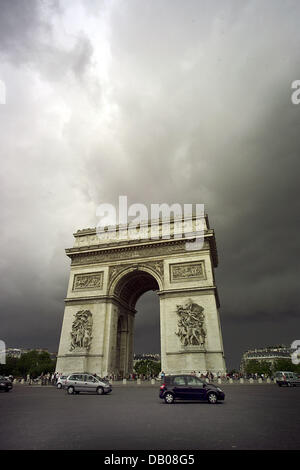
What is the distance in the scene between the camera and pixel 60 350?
90.3 ft

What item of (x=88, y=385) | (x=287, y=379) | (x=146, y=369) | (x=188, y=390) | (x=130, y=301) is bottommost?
(x=188, y=390)

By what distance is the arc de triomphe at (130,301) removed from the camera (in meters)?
24.4

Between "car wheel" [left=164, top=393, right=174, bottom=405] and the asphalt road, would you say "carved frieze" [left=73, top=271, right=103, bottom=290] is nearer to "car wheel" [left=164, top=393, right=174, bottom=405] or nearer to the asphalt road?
"car wheel" [left=164, top=393, right=174, bottom=405]

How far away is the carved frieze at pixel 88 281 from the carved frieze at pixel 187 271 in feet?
26.0

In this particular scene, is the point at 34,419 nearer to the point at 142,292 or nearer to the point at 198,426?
the point at 198,426

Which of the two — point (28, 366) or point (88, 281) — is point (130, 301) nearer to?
point (88, 281)

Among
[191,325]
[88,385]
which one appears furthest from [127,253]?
[88,385]

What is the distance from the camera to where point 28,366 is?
8006 centimetres

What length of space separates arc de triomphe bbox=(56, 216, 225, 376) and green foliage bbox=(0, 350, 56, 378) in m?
55.3

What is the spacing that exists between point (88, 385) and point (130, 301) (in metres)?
18.5

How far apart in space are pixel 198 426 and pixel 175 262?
22428 millimetres

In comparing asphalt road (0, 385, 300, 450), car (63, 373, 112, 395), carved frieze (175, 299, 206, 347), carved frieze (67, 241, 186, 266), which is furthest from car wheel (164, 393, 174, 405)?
carved frieze (67, 241, 186, 266)
